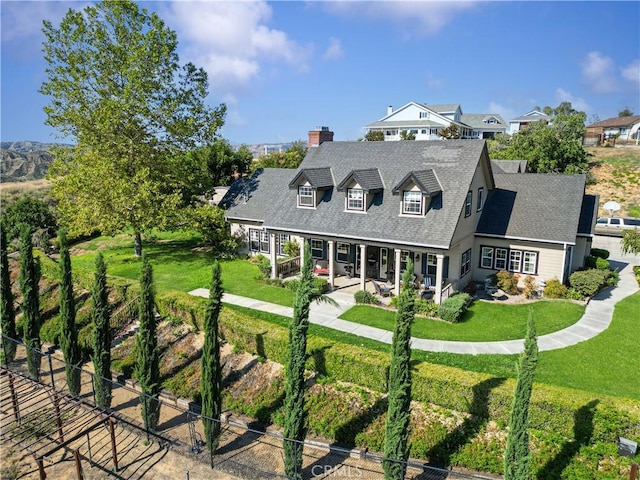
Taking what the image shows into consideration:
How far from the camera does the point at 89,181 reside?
2784 centimetres

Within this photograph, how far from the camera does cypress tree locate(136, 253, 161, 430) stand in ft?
47.6

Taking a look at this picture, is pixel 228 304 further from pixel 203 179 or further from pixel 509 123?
pixel 509 123

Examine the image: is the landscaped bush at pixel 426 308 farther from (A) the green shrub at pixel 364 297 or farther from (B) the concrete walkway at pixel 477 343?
(B) the concrete walkway at pixel 477 343

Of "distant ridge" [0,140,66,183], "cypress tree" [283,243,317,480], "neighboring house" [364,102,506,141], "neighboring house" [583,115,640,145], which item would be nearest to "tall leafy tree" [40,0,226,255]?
"cypress tree" [283,243,317,480]

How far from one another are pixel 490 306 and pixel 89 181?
24.9 metres

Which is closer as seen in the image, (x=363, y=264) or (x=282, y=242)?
(x=363, y=264)

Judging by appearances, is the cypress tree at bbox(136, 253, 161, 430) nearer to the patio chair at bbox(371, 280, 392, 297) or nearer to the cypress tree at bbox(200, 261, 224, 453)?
the cypress tree at bbox(200, 261, 224, 453)

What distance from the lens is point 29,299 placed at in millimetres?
19344

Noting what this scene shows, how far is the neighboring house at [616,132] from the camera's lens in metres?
78.9

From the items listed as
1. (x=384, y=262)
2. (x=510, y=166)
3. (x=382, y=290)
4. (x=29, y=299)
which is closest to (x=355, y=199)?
(x=384, y=262)

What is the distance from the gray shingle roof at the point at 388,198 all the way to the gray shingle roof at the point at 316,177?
0.57 meters

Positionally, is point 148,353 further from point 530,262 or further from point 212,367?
point 530,262

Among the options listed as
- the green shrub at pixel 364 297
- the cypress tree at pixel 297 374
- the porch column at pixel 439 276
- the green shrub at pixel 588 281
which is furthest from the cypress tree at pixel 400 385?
the green shrub at pixel 588 281

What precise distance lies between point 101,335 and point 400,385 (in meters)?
11.1
